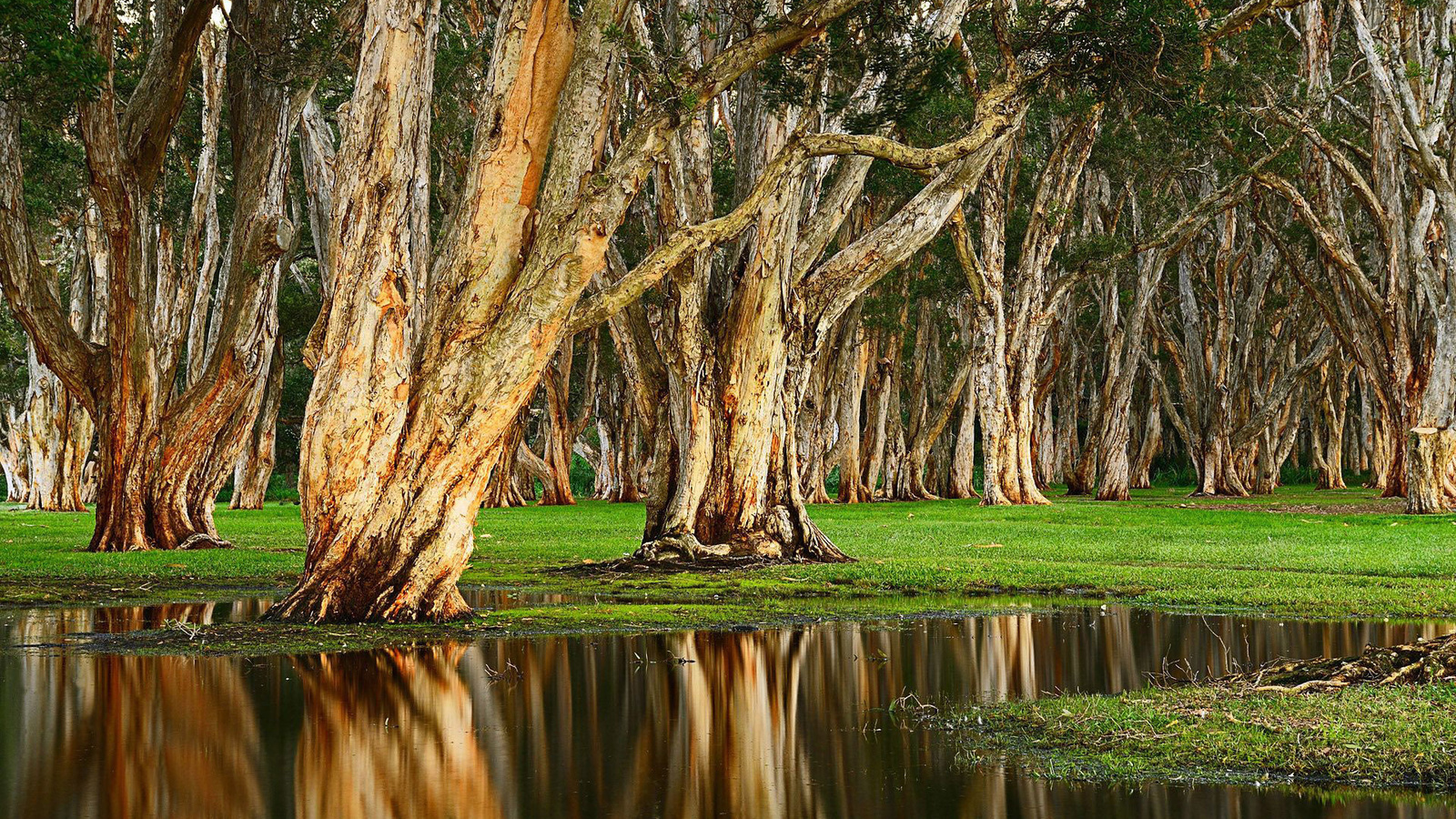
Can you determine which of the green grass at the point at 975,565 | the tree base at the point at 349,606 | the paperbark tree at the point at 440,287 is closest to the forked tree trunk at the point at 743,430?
the green grass at the point at 975,565

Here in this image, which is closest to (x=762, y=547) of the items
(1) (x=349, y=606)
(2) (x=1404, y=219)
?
(1) (x=349, y=606)

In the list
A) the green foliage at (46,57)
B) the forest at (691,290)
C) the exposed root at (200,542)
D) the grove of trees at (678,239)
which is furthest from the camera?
the exposed root at (200,542)

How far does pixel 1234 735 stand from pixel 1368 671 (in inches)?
53.3

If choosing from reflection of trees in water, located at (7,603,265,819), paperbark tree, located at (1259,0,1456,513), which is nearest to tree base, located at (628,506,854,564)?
reflection of trees in water, located at (7,603,265,819)

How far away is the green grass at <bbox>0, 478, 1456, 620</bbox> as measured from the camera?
11.4 meters

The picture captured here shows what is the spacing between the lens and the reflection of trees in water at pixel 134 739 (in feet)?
15.0

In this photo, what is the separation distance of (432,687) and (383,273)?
4.21 metres

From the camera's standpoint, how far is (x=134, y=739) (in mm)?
5637

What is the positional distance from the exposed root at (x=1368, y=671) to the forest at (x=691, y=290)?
0.03m

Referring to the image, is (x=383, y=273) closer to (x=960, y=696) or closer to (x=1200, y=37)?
(x=960, y=696)


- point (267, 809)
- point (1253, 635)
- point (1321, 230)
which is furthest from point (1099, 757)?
point (1321, 230)

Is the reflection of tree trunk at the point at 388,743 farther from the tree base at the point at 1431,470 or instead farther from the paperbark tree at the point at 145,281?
the tree base at the point at 1431,470

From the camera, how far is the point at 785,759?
520 centimetres

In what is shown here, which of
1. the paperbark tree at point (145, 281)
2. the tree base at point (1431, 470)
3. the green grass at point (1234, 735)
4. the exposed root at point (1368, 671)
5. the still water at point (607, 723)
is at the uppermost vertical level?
the paperbark tree at point (145, 281)
